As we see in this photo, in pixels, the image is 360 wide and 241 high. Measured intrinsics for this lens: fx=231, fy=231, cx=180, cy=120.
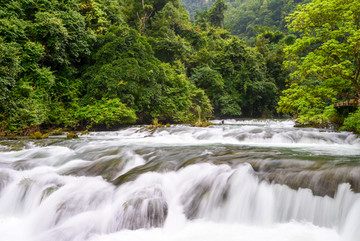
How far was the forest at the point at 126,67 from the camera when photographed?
8641 mm

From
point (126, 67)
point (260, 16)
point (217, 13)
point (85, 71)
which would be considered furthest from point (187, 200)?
point (260, 16)

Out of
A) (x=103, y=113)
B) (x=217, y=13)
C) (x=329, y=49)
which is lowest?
(x=103, y=113)

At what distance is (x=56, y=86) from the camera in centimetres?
1205

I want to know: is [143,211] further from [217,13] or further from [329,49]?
[217,13]

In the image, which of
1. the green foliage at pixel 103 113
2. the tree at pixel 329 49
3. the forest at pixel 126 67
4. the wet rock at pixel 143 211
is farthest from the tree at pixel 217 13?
the wet rock at pixel 143 211

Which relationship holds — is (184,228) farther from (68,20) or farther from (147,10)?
(147,10)

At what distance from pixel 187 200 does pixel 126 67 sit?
10627 millimetres

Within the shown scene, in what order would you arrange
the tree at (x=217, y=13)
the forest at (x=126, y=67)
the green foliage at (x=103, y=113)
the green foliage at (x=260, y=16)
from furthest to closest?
the green foliage at (x=260, y=16)
the tree at (x=217, y=13)
the green foliage at (x=103, y=113)
the forest at (x=126, y=67)

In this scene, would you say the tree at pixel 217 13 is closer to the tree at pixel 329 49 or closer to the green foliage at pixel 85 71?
the green foliage at pixel 85 71

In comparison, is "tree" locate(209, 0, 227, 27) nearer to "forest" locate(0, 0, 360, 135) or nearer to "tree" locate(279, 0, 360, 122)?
"forest" locate(0, 0, 360, 135)

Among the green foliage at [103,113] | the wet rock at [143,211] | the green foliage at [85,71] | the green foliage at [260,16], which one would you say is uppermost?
the green foliage at [260,16]

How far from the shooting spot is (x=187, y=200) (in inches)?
146

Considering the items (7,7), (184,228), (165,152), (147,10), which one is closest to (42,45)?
(7,7)

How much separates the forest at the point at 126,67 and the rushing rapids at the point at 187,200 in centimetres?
539
